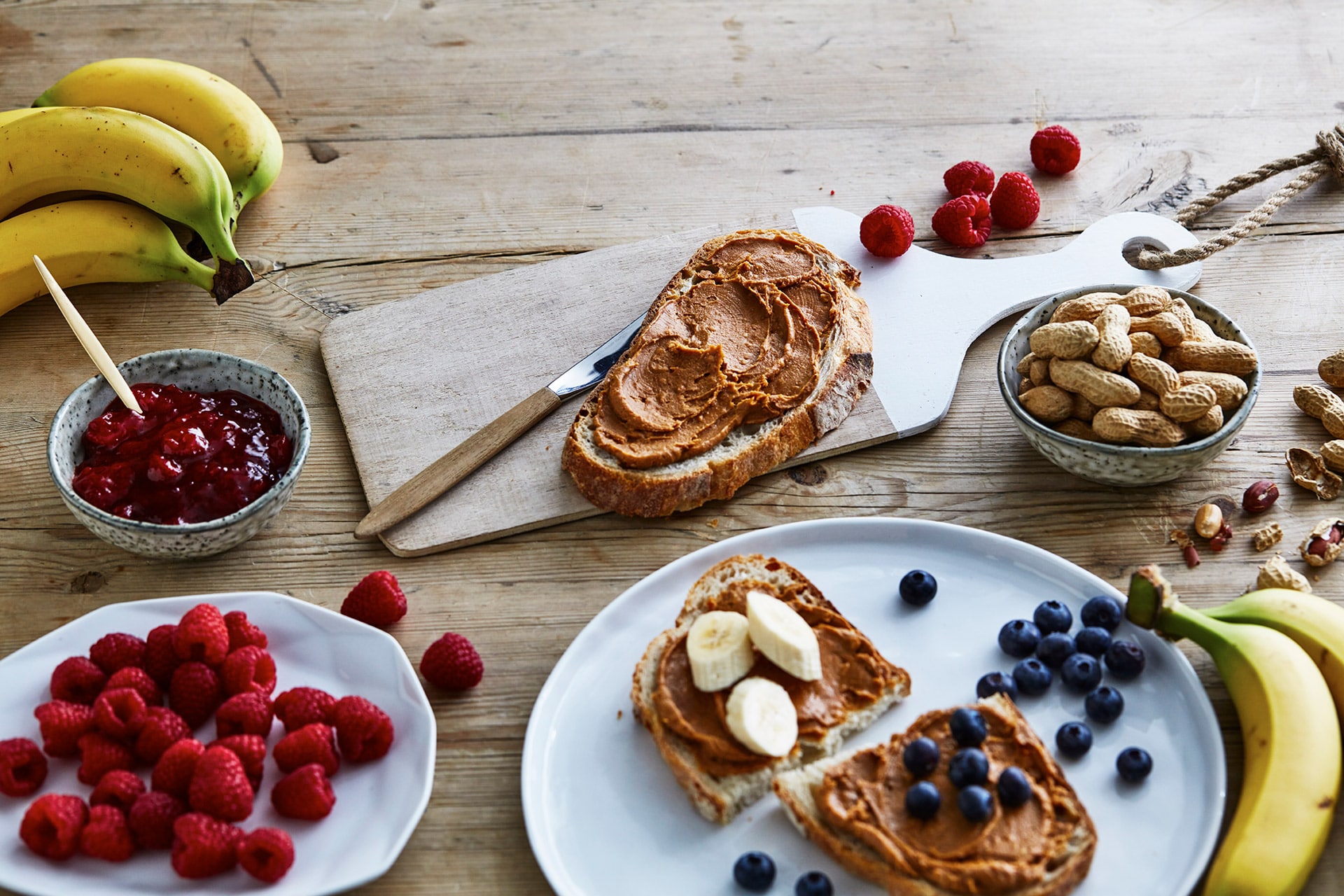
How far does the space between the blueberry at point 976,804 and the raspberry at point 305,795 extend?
4.05 feet

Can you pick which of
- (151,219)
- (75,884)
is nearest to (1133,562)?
(75,884)

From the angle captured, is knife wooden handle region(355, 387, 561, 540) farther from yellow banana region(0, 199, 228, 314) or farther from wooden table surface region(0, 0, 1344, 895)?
yellow banana region(0, 199, 228, 314)

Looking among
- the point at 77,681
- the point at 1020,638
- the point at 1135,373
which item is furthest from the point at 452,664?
the point at 1135,373

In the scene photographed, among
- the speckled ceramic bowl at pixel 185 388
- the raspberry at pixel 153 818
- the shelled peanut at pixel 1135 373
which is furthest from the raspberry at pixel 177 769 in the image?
the shelled peanut at pixel 1135 373

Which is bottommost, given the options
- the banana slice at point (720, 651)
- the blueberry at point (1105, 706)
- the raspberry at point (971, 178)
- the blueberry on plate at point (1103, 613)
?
the banana slice at point (720, 651)

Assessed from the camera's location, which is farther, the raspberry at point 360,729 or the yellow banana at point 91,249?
the yellow banana at point 91,249

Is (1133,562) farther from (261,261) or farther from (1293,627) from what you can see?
(261,261)

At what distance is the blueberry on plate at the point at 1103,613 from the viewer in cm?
247

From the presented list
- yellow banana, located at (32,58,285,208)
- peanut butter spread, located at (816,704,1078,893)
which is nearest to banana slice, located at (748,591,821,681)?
peanut butter spread, located at (816,704,1078,893)

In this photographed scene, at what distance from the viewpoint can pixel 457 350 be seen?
3.21 metres

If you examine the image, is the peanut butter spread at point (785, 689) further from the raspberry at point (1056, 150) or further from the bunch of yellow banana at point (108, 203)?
the raspberry at point (1056, 150)

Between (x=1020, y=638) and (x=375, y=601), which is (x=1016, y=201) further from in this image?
(x=375, y=601)

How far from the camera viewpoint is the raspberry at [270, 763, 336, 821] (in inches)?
84.2

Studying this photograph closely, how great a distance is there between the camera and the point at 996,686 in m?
2.39
